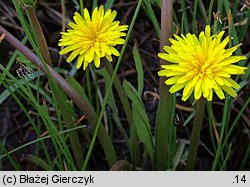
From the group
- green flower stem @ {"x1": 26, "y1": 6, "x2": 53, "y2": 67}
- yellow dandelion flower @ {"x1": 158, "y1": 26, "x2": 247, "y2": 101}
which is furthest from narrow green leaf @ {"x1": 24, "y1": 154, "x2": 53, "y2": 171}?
yellow dandelion flower @ {"x1": 158, "y1": 26, "x2": 247, "y2": 101}

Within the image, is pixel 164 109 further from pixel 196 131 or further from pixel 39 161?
pixel 39 161

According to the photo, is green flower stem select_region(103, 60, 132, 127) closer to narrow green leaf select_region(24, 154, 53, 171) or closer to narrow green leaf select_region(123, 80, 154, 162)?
narrow green leaf select_region(123, 80, 154, 162)

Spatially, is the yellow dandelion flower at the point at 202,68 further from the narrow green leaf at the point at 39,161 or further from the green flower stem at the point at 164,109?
the narrow green leaf at the point at 39,161

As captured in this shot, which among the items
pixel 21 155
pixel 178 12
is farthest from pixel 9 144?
pixel 178 12

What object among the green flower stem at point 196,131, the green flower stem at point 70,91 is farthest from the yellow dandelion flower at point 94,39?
the green flower stem at point 196,131

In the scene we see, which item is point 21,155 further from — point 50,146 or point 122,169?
point 122,169

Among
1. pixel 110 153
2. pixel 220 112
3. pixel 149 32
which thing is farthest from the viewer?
pixel 149 32
